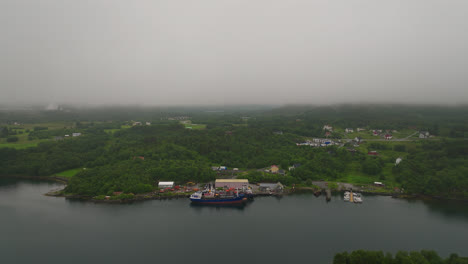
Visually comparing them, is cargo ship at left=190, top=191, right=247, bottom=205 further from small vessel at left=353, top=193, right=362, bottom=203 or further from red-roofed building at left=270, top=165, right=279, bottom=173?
small vessel at left=353, top=193, right=362, bottom=203

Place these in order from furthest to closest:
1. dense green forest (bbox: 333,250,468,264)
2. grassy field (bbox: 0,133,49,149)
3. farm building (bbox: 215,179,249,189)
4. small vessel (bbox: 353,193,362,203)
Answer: grassy field (bbox: 0,133,49,149) < farm building (bbox: 215,179,249,189) < small vessel (bbox: 353,193,362,203) < dense green forest (bbox: 333,250,468,264)

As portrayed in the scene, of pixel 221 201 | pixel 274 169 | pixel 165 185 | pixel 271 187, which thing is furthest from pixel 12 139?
pixel 271 187

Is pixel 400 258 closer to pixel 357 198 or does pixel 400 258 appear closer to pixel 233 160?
pixel 357 198

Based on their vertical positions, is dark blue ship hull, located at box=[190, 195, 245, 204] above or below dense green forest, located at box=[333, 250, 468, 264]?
below

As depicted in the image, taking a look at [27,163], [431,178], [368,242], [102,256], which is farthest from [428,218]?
[27,163]

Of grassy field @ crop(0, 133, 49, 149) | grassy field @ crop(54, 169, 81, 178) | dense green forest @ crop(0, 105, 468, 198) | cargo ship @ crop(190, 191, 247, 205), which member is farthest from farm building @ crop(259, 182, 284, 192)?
grassy field @ crop(0, 133, 49, 149)

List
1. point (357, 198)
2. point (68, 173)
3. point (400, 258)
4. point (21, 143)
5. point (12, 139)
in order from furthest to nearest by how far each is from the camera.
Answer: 1. point (12, 139)
2. point (21, 143)
3. point (68, 173)
4. point (357, 198)
5. point (400, 258)

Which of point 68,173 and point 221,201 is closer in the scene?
point 221,201

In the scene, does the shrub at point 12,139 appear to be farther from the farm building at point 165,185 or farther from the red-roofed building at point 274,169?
the red-roofed building at point 274,169

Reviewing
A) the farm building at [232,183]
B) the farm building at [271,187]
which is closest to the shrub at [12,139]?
the farm building at [232,183]
